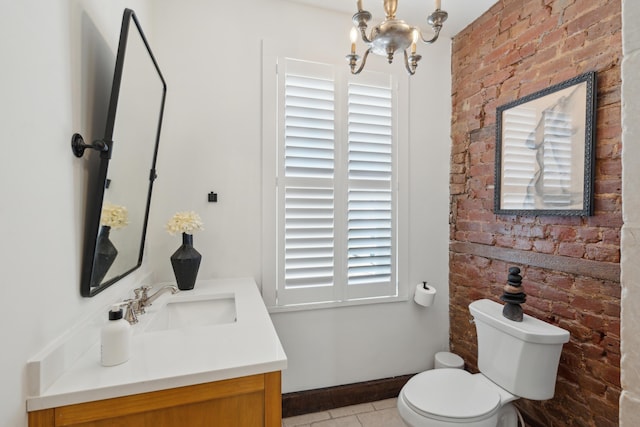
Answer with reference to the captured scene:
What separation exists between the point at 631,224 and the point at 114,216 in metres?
1.38

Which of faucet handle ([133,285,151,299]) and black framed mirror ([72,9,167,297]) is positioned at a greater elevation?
black framed mirror ([72,9,167,297])

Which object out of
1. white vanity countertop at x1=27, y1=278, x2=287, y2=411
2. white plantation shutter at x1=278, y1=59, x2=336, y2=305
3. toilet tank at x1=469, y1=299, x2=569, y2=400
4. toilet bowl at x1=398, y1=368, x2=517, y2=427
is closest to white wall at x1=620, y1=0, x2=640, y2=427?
white vanity countertop at x1=27, y1=278, x2=287, y2=411

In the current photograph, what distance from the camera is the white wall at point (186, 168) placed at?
2.37ft

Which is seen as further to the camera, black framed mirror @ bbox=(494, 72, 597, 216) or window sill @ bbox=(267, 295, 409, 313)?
window sill @ bbox=(267, 295, 409, 313)

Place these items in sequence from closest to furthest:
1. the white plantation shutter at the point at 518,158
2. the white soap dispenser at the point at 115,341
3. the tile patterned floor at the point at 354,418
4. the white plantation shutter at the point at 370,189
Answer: the white soap dispenser at the point at 115,341, the white plantation shutter at the point at 518,158, the tile patterned floor at the point at 354,418, the white plantation shutter at the point at 370,189

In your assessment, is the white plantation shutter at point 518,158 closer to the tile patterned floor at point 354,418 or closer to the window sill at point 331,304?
Result: the window sill at point 331,304

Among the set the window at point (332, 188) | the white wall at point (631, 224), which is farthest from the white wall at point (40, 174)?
the white wall at point (631, 224)

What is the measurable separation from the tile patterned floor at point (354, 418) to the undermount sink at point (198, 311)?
90cm

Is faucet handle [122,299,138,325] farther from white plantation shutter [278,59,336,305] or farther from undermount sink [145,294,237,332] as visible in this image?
white plantation shutter [278,59,336,305]

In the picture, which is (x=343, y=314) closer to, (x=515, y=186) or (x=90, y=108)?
(x=515, y=186)

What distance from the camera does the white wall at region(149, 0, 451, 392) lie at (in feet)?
5.99

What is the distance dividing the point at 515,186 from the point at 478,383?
1134mm

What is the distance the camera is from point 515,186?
6.05 ft

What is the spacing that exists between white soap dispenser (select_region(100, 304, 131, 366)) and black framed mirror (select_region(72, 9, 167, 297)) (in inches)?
7.4
